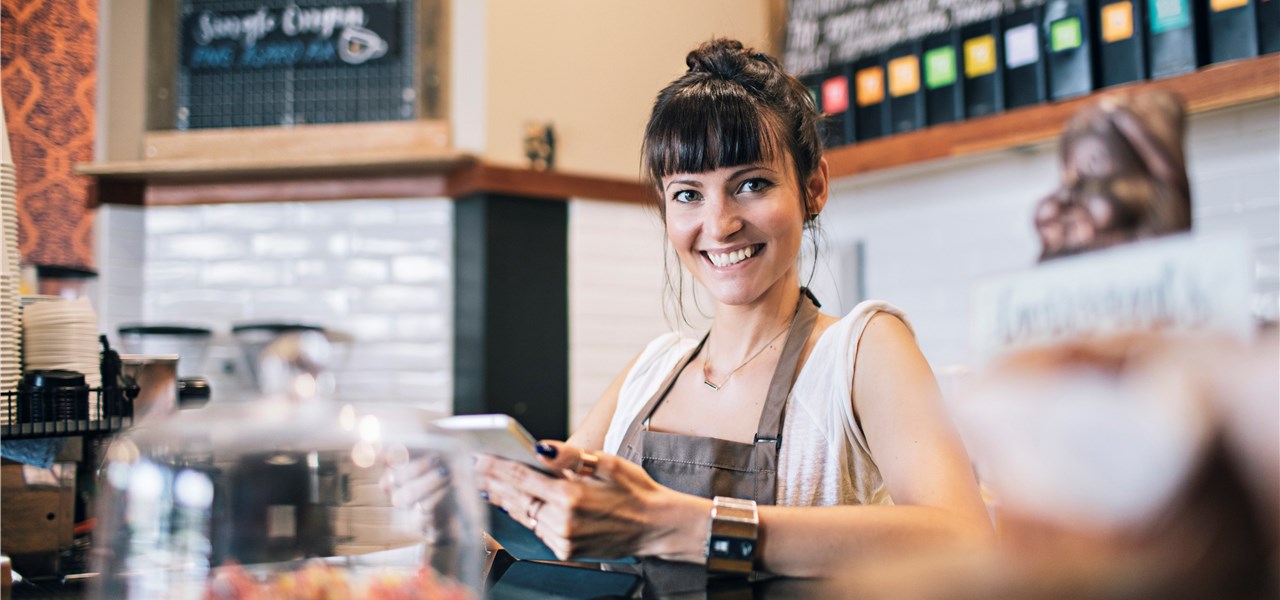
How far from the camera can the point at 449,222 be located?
3.74 m

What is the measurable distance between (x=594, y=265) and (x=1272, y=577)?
3.65 m

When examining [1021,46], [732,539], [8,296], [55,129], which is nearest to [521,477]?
[732,539]

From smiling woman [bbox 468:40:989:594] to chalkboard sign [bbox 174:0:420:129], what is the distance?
240cm

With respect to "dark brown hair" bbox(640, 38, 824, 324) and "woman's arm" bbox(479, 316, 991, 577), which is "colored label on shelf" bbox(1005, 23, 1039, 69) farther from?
"woman's arm" bbox(479, 316, 991, 577)

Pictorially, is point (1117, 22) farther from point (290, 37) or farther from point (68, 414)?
point (290, 37)

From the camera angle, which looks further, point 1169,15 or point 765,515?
point 1169,15

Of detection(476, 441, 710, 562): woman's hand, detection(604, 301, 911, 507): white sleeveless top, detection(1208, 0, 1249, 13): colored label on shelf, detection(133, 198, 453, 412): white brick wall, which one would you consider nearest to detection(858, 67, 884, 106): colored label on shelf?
detection(1208, 0, 1249, 13): colored label on shelf

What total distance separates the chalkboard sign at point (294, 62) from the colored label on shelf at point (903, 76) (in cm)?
175

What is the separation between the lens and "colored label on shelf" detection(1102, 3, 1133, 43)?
2602mm

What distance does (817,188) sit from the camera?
1.60m

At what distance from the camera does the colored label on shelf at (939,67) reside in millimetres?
3049

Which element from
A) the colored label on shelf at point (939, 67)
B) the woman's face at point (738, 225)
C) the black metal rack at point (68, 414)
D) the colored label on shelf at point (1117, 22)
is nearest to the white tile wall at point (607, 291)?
the colored label on shelf at point (939, 67)

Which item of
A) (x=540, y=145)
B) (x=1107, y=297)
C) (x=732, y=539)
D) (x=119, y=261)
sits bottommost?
(x=732, y=539)

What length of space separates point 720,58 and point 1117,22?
1668mm
